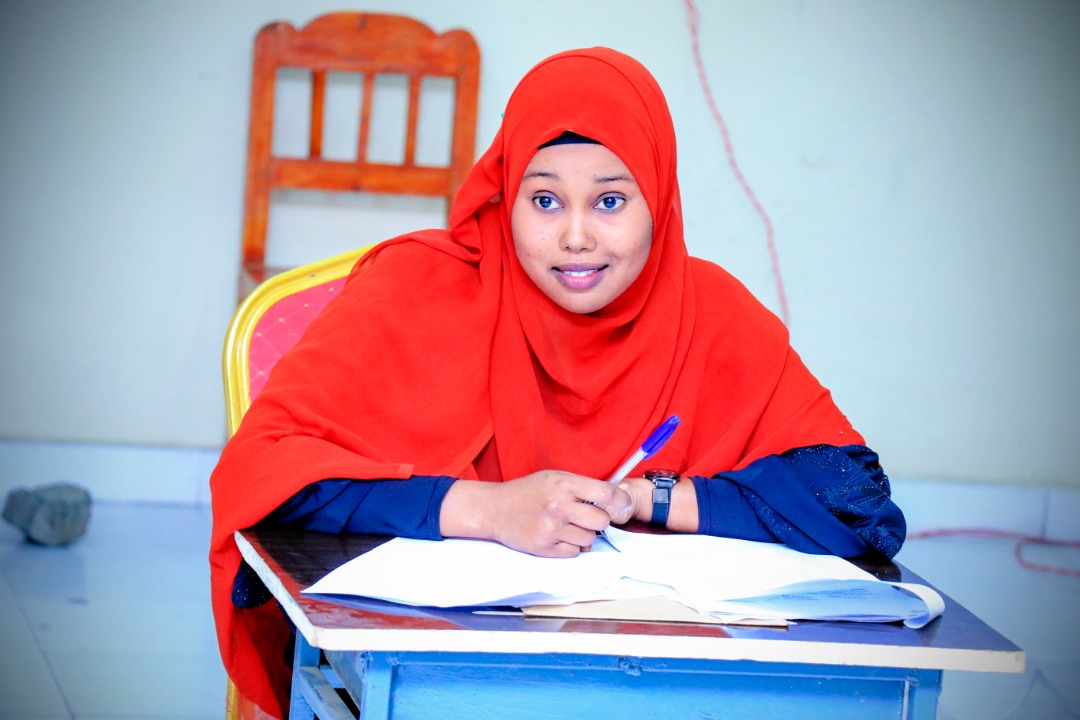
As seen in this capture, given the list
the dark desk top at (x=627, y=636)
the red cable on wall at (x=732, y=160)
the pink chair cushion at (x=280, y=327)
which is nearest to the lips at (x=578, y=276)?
the pink chair cushion at (x=280, y=327)

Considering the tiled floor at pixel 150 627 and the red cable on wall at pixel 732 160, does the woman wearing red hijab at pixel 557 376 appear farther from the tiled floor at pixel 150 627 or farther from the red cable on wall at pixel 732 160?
the red cable on wall at pixel 732 160

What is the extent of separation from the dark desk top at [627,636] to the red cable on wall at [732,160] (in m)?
2.40

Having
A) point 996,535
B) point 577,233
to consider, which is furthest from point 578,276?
point 996,535

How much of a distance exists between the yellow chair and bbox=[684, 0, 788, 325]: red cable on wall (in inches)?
73.1

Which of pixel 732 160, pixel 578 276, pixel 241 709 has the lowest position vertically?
pixel 241 709

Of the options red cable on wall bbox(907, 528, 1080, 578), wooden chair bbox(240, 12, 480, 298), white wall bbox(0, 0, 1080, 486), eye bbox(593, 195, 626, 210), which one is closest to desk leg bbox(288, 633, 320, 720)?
eye bbox(593, 195, 626, 210)

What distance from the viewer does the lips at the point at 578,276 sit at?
3.84 ft

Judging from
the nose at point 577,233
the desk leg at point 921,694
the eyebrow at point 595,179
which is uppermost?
the eyebrow at point 595,179

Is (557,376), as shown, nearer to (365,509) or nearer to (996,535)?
(365,509)

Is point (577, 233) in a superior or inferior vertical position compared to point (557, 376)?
superior

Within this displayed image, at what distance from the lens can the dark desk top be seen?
26.1 inches

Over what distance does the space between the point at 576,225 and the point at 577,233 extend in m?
0.01

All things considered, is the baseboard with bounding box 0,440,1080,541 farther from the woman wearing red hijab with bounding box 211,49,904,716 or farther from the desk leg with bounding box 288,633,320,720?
the desk leg with bounding box 288,633,320,720

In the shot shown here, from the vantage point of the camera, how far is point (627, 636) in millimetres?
677
